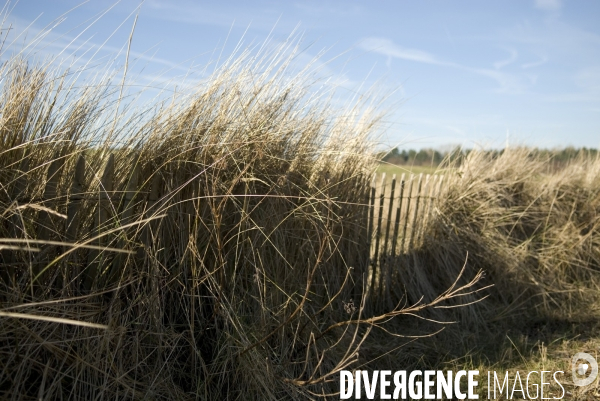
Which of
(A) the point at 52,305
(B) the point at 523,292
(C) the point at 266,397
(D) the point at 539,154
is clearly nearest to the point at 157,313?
(A) the point at 52,305

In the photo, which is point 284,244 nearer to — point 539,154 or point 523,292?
point 523,292

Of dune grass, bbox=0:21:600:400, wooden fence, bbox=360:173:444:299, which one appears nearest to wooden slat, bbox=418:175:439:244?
wooden fence, bbox=360:173:444:299

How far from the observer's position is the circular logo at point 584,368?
11.8 ft

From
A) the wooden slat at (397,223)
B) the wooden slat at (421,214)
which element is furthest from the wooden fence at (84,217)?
the wooden slat at (421,214)

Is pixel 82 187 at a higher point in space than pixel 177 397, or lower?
higher

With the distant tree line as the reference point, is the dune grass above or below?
below

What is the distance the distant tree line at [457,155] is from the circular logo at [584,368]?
6.84 ft

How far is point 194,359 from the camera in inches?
109

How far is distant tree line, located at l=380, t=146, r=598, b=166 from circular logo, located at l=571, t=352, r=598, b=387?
6.84 ft

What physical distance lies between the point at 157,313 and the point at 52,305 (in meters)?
0.50

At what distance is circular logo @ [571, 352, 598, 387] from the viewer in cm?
359

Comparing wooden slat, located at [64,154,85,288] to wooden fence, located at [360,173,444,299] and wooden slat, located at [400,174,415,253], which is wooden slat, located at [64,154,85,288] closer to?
wooden fence, located at [360,173,444,299]

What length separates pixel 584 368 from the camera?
12.4ft

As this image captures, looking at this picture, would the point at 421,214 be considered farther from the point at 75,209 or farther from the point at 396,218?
the point at 75,209
